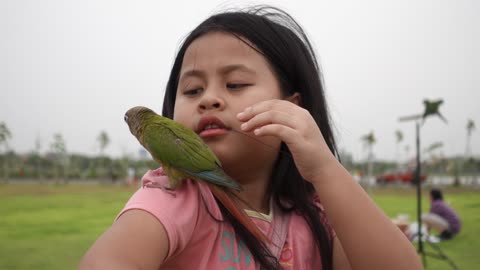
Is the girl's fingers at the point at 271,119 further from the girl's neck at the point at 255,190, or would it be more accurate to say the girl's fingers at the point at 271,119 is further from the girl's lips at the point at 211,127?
the girl's neck at the point at 255,190

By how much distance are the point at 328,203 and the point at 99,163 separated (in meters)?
19.3

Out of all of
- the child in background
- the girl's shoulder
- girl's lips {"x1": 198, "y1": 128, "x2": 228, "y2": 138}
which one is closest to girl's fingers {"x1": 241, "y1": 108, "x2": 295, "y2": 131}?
girl's lips {"x1": 198, "y1": 128, "x2": 228, "y2": 138}

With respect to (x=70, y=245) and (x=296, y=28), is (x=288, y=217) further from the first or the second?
(x=70, y=245)

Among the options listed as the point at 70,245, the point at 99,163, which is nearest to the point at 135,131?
the point at 70,245

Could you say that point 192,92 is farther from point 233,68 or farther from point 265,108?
point 265,108

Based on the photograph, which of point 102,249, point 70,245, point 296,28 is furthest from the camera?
point 70,245

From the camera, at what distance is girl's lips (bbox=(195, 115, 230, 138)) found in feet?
2.57

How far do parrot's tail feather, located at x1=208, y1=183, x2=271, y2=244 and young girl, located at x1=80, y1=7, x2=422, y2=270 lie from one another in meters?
0.02

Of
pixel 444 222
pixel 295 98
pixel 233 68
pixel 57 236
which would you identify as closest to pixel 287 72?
pixel 295 98

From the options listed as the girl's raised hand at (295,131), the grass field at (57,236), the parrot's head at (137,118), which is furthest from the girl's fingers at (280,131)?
the grass field at (57,236)

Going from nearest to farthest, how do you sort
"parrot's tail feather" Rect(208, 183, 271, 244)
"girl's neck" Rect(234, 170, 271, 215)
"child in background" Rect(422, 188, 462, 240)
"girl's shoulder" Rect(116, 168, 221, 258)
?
"girl's shoulder" Rect(116, 168, 221, 258) < "parrot's tail feather" Rect(208, 183, 271, 244) < "girl's neck" Rect(234, 170, 271, 215) < "child in background" Rect(422, 188, 462, 240)

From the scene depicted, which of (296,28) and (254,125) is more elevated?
(296,28)

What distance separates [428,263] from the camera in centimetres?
269

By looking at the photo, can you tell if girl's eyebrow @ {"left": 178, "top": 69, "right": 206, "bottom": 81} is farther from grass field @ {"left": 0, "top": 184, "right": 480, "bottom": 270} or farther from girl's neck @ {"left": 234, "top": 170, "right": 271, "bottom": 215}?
grass field @ {"left": 0, "top": 184, "right": 480, "bottom": 270}
